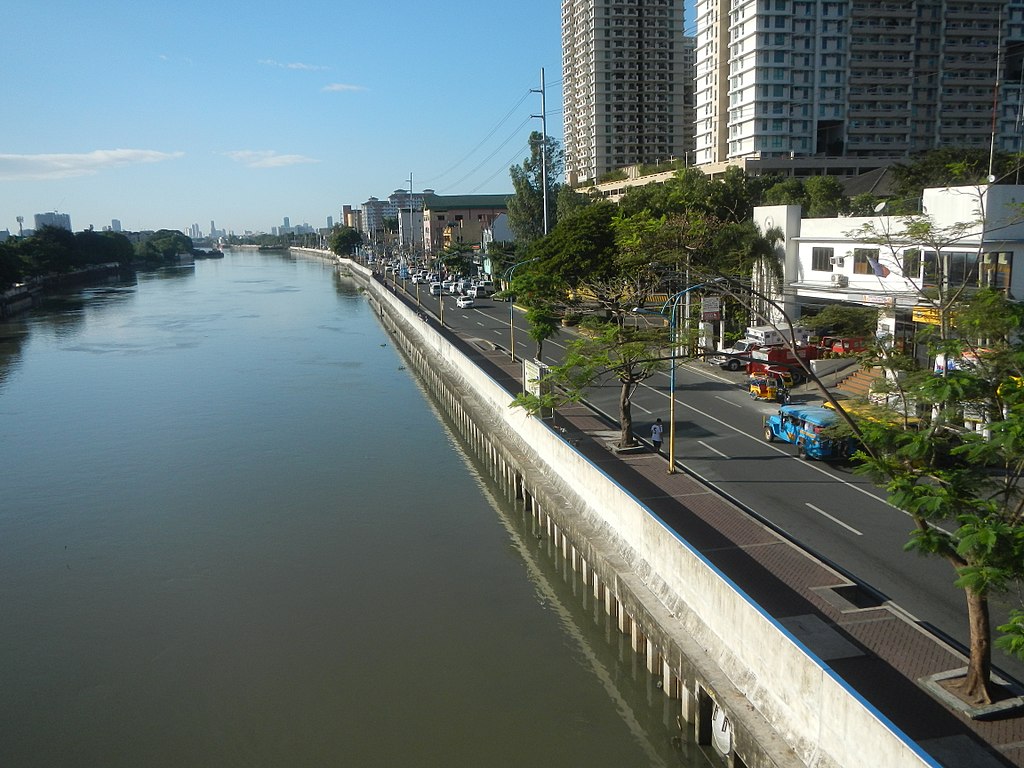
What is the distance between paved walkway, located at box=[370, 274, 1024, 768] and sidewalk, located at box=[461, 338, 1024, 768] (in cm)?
2

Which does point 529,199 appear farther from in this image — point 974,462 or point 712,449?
point 974,462

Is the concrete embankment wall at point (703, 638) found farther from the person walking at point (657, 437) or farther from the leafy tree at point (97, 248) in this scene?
the leafy tree at point (97, 248)

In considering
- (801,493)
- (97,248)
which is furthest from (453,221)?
(801,493)

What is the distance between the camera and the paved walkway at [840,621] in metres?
12.2

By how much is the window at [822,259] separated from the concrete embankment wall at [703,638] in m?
23.0

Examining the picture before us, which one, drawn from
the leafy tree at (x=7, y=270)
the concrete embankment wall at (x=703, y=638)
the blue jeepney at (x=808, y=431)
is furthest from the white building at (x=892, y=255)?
the leafy tree at (x=7, y=270)

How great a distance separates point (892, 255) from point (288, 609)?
22.3 metres

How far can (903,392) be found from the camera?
14.2 meters

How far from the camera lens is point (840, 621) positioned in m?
15.8

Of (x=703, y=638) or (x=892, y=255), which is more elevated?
(x=892, y=255)

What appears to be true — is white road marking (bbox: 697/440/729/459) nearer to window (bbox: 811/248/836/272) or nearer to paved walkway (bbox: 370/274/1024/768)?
paved walkway (bbox: 370/274/1024/768)

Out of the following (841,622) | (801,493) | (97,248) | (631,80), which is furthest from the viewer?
(97,248)

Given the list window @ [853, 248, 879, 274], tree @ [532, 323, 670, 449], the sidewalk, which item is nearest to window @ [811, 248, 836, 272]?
window @ [853, 248, 879, 274]

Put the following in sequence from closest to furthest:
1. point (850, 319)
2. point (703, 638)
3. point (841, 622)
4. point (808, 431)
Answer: point (841, 622)
point (703, 638)
point (850, 319)
point (808, 431)
